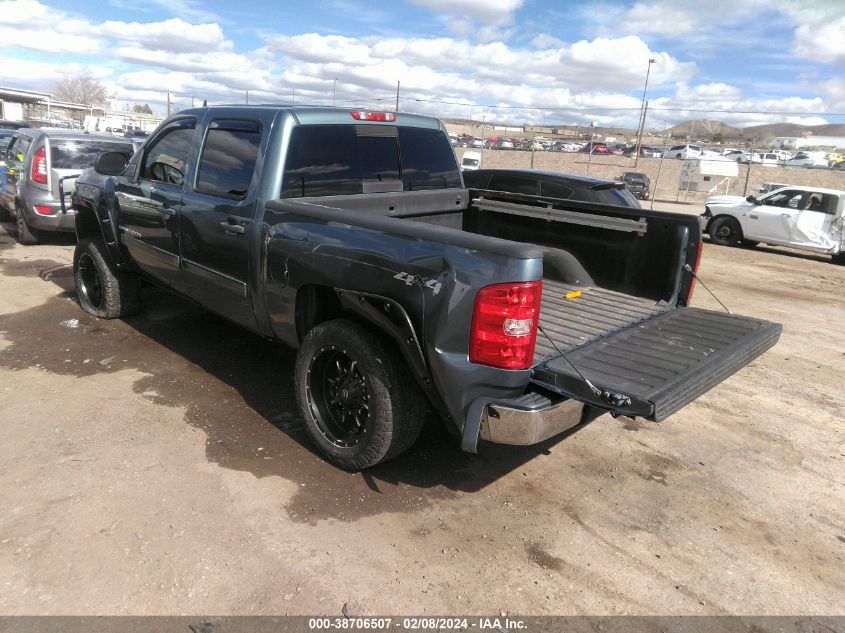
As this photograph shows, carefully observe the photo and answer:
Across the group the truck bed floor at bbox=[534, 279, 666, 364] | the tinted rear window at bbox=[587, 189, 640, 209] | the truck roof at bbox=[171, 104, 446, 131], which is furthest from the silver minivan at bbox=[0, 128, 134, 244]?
the truck bed floor at bbox=[534, 279, 666, 364]

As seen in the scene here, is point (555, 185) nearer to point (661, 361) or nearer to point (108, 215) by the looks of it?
point (108, 215)

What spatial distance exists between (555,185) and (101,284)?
5.75m

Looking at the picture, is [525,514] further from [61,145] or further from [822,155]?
[822,155]

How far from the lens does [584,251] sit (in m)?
4.84

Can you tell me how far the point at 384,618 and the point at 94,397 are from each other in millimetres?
2972

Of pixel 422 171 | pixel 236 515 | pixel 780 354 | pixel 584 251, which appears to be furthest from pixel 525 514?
pixel 780 354

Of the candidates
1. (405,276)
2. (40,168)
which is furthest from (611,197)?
(40,168)

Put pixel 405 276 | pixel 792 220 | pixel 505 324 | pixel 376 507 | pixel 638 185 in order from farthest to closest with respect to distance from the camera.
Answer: pixel 638 185 → pixel 792 220 → pixel 376 507 → pixel 405 276 → pixel 505 324

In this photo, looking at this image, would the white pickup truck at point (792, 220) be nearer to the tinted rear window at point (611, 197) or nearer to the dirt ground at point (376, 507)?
the tinted rear window at point (611, 197)

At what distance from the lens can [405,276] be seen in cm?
299

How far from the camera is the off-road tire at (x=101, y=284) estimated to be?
5879 mm

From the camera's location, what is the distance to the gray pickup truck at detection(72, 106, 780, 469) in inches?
112

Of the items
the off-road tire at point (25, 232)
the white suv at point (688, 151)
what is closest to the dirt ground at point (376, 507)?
the off-road tire at point (25, 232)

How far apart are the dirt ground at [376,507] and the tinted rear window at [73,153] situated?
4.68m
